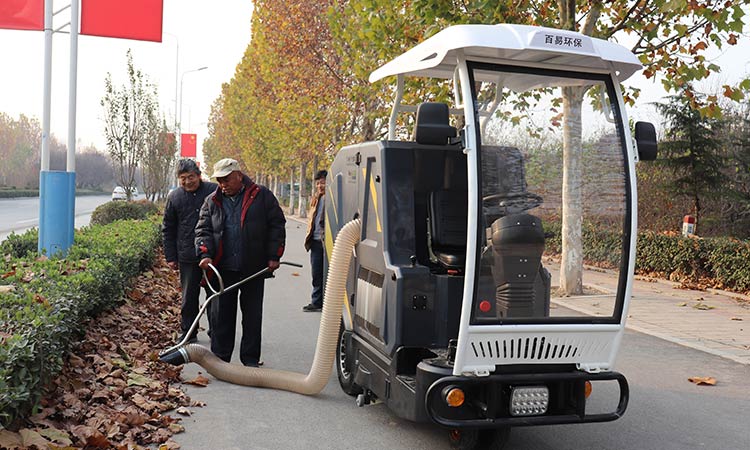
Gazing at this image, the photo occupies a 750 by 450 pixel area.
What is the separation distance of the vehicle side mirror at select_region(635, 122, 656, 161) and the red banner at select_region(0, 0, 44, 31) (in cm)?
863

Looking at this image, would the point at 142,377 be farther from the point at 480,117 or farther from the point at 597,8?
the point at 597,8

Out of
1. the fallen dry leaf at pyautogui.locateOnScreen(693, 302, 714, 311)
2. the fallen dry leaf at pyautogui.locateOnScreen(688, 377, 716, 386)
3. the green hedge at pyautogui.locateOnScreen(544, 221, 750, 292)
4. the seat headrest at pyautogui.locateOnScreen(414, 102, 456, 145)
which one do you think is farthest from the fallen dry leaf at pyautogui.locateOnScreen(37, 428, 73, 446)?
the green hedge at pyautogui.locateOnScreen(544, 221, 750, 292)

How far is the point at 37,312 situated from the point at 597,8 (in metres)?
10.0

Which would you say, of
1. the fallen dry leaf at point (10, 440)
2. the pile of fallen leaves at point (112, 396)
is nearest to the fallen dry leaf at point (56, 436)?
the pile of fallen leaves at point (112, 396)

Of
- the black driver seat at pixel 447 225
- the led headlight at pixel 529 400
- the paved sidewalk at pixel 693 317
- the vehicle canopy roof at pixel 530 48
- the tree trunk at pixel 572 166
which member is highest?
the vehicle canopy roof at pixel 530 48

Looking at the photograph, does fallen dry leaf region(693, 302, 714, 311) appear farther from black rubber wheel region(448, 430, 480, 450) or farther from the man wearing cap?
black rubber wheel region(448, 430, 480, 450)

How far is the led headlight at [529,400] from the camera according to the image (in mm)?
4711

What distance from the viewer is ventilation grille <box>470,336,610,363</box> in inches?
185

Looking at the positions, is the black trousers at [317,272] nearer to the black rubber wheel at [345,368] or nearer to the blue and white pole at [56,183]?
the blue and white pole at [56,183]

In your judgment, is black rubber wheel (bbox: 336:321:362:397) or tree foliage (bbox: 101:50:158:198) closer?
black rubber wheel (bbox: 336:321:362:397)

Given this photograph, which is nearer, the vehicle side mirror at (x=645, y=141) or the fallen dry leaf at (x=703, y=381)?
the vehicle side mirror at (x=645, y=141)

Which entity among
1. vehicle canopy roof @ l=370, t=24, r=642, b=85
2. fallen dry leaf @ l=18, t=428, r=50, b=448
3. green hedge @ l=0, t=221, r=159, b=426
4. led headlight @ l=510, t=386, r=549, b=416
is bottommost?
fallen dry leaf @ l=18, t=428, r=50, b=448

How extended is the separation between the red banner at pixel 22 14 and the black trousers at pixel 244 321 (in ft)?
18.3

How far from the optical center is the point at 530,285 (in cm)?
488
